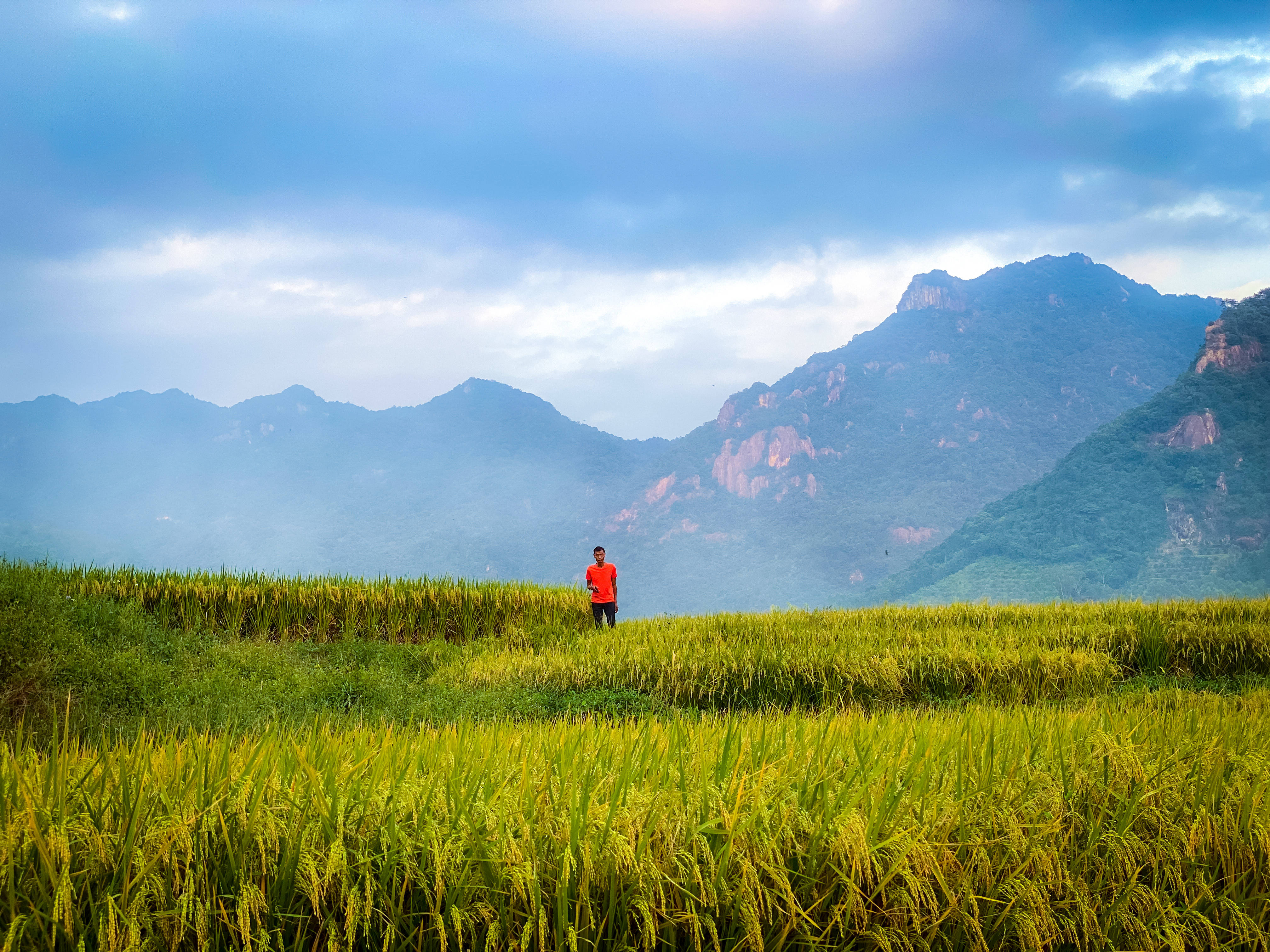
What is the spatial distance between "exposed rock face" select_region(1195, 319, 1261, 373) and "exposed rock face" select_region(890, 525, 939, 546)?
35.1 metres

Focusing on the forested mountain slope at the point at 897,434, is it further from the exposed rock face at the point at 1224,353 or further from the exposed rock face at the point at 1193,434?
the exposed rock face at the point at 1224,353

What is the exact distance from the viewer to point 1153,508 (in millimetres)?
80125

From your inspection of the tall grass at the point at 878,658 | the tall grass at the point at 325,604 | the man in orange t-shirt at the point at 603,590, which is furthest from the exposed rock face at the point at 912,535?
the man in orange t-shirt at the point at 603,590

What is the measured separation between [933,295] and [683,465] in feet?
214

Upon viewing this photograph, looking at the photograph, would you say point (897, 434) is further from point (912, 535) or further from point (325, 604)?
point (325, 604)

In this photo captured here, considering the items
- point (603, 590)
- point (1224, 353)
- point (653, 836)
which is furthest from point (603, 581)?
point (1224, 353)

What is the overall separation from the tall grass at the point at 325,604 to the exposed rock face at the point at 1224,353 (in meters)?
94.7

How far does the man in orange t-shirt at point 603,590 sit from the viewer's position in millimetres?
13961

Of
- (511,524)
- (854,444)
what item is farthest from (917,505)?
(511,524)

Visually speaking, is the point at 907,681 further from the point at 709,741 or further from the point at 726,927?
the point at 726,927

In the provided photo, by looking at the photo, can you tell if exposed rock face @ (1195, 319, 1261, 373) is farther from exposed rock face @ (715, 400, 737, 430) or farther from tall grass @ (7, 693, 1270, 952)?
tall grass @ (7, 693, 1270, 952)

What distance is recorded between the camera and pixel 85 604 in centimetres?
1159

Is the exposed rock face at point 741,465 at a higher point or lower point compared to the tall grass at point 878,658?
higher

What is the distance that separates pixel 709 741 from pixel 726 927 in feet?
3.81
